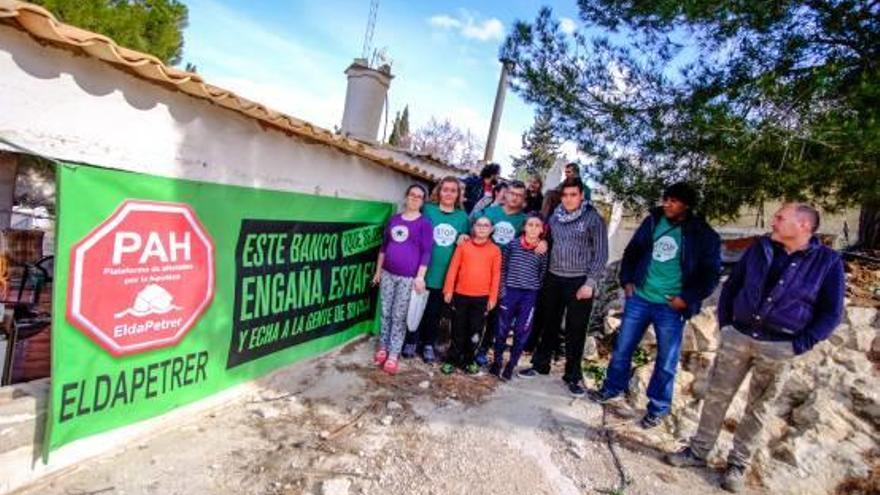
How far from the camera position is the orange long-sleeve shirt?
504cm

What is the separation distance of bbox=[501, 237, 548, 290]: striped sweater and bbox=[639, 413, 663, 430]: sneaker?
1442mm

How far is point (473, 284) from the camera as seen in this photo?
5059mm

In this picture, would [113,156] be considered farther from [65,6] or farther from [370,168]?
[65,6]

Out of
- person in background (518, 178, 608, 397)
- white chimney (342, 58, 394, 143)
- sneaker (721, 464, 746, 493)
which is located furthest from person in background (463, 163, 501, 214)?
white chimney (342, 58, 394, 143)

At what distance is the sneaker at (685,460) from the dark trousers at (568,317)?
1332 millimetres

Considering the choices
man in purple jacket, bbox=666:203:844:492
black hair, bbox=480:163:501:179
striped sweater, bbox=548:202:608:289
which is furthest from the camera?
black hair, bbox=480:163:501:179

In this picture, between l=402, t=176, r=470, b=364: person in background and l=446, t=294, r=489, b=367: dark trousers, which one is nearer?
l=446, t=294, r=489, b=367: dark trousers

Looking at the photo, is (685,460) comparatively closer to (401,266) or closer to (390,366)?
(390,366)

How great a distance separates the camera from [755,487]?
3.56 m

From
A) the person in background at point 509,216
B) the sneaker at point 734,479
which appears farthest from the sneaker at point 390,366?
the sneaker at point 734,479

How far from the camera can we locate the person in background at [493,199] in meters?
5.49

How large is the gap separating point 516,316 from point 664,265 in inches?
56.9

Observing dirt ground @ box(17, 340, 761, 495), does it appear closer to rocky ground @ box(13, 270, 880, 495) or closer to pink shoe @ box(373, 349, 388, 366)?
rocky ground @ box(13, 270, 880, 495)

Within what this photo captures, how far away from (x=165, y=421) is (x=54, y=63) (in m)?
2.26
